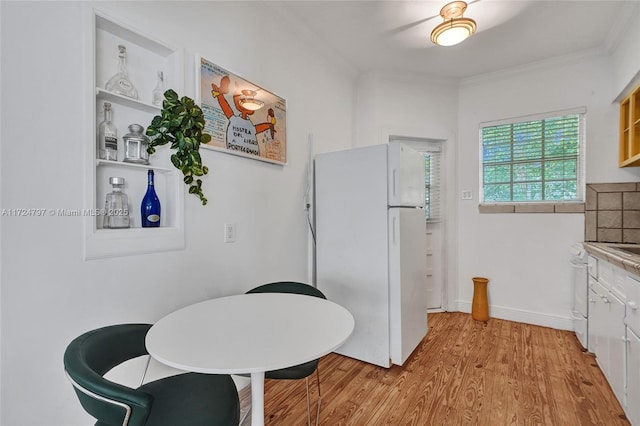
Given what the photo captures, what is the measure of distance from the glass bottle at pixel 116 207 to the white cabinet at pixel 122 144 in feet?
0.09

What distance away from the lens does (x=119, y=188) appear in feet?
4.48

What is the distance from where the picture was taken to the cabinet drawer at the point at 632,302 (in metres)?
1.50

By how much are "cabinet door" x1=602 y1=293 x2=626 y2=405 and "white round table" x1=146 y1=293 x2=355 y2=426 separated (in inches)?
68.0

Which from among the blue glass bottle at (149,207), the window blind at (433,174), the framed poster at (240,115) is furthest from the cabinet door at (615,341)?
the blue glass bottle at (149,207)

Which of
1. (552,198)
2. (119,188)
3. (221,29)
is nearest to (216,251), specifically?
(119,188)

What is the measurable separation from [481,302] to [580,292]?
87cm

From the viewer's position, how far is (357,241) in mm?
2373

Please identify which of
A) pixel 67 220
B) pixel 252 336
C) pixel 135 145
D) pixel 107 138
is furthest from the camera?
pixel 135 145

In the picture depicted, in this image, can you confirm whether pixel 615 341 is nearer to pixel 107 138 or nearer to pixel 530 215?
pixel 530 215

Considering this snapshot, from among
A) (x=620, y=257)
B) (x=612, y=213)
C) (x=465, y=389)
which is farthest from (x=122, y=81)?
(x=612, y=213)

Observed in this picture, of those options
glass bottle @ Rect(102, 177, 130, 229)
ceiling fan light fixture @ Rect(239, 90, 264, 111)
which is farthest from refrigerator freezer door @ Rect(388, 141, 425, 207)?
glass bottle @ Rect(102, 177, 130, 229)

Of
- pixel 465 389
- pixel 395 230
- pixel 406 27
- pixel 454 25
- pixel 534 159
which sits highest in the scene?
pixel 406 27

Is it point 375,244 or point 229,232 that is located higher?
point 229,232

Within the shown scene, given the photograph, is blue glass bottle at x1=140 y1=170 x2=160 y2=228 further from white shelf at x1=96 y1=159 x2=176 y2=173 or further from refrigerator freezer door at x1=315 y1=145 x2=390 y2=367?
refrigerator freezer door at x1=315 y1=145 x2=390 y2=367
